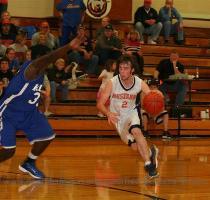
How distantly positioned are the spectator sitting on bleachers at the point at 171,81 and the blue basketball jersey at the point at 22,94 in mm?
8289

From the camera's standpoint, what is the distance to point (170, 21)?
18.7 m

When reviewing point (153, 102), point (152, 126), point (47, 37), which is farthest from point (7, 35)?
point (153, 102)

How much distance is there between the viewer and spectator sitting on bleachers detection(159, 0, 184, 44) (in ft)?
A: 60.7

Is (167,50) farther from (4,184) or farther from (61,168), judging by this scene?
(4,184)

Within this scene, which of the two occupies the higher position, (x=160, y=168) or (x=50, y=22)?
(x=50, y=22)

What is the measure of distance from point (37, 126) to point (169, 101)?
8495 millimetres

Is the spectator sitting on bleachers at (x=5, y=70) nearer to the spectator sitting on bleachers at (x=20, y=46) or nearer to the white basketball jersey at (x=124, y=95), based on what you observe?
the spectator sitting on bleachers at (x=20, y=46)

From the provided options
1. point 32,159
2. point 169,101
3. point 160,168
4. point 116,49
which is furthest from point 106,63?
point 32,159

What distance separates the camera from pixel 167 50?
→ 60.8 feet

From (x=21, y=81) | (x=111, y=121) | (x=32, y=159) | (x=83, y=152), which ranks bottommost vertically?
(x=83, y=152)

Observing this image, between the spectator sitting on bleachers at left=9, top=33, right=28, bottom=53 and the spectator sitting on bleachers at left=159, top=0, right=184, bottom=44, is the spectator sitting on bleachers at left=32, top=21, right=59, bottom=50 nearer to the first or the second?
the spectator sitting on bleachers at left=9, top=33, right=28, bottom=53

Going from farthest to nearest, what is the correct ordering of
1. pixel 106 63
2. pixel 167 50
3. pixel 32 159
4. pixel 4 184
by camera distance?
pixel 167 50
pixel 106 63
pixel 32 159
pixel 4 184

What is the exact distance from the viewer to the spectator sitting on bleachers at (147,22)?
18.0 meters

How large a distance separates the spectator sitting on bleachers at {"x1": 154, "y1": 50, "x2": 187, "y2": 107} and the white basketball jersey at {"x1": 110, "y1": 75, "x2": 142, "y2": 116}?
7.28m
